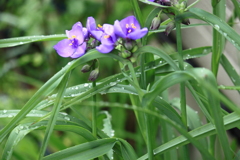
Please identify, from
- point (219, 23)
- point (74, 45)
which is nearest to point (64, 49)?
point (74, 45)

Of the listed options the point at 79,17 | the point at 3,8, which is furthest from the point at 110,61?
the point at 3,8

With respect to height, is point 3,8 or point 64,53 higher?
point 3,8

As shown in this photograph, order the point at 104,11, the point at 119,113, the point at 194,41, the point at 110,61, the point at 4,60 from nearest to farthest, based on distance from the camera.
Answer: the point at 194,41 < the point at 119,113 < the point at 110,61 < the point at 104,11 < the point at 4,60

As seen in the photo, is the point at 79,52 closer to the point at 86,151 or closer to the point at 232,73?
the point at 86,151

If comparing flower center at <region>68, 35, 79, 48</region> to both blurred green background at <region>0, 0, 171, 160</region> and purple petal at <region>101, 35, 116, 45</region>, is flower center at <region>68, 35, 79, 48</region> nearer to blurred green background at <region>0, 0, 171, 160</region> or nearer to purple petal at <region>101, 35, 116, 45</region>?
purple petal at <region>101, 35, 116, 45</region>

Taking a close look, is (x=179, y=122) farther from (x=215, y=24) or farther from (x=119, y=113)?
(x=119, y=113)

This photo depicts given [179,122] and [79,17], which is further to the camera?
[79,17]

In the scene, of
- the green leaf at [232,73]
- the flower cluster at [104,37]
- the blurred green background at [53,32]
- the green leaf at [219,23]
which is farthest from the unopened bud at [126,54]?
the blurred green background at [53,32]

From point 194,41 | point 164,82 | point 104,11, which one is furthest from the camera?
point 104,11
